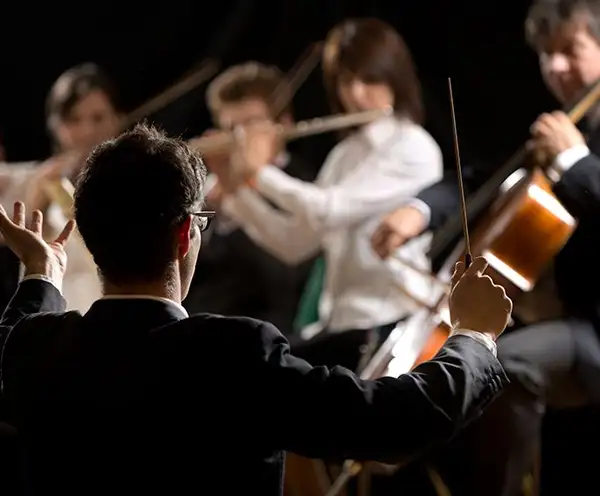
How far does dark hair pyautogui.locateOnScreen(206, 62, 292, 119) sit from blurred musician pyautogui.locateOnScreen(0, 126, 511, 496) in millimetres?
1639

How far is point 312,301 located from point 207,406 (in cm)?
157

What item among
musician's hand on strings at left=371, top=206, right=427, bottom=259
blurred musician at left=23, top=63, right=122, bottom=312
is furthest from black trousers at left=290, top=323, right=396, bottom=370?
blurred musician at left=23, top=63, right=122, bottom=312

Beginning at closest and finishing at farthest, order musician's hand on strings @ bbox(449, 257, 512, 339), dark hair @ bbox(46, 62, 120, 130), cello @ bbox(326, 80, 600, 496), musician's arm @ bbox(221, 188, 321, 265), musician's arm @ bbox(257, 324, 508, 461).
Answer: musician's arm @ bbox(257, 324, 508, 461) → musician's hand on strings @ bbox(449, 257, 512, 339) → cello @ bbox(326, 80, 600, 496) → musician's arm @ bbox(221, 188, 321, 265) → dark hair @ bbox(46, 62, 120, 130)

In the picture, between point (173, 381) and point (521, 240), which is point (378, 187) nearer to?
point (521, 240)

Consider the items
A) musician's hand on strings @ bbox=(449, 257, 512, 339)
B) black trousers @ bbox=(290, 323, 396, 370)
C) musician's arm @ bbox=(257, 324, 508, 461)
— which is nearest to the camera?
musician's arm @ bbox=(257, 324, 508, 461)

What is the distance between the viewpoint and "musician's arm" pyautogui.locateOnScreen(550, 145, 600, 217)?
199 cm

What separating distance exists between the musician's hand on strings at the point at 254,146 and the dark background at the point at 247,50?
190mm

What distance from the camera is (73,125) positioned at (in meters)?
3.04

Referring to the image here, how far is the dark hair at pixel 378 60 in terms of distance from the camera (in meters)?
2.56

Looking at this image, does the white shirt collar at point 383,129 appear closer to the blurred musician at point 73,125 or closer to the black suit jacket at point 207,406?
the blurred musician at point 73,125

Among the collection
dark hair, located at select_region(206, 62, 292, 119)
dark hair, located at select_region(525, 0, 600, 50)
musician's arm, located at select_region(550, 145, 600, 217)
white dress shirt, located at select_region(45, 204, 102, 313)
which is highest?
dark hair, located at select_region(525, 0, 600, 50)

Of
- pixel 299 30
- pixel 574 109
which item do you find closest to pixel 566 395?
pixel 574 109

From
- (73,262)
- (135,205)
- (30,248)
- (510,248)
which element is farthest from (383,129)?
(135,205)

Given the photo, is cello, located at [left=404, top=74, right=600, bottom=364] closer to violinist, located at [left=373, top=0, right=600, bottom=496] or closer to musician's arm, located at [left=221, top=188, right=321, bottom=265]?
violinist, located at [left=373, top=0, right=600, bottom=496]
